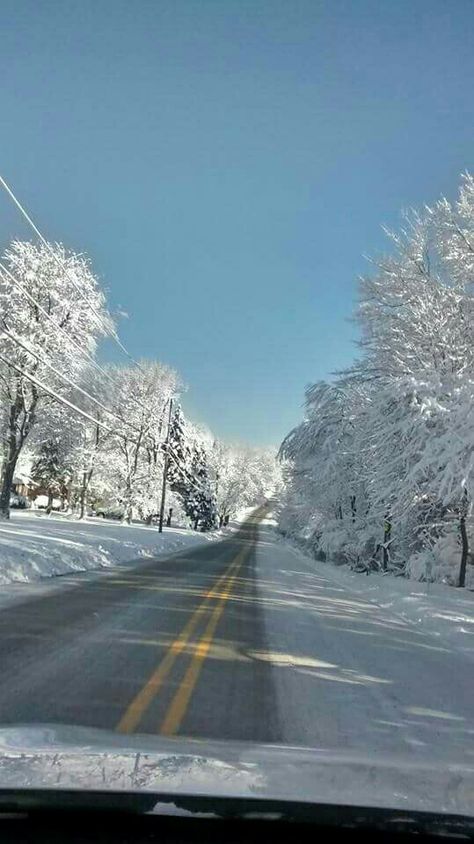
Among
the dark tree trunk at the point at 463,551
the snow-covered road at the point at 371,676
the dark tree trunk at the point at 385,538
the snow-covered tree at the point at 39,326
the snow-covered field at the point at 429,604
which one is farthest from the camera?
the snow-covered tree at the point at 39,326

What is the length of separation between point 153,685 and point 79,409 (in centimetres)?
2324

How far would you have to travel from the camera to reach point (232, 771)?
3.35m

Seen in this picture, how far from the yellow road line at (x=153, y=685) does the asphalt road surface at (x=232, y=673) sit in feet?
0.06

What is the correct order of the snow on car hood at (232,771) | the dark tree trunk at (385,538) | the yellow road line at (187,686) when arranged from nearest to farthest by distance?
the snow on car hood at (232,771) → the yellow road line at (187,686) → the dark tree trunk at (385,538)

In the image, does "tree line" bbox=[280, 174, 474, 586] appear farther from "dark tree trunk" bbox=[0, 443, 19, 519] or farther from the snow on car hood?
"dark tree trunk" bbox=[0, 443, 19, 519]

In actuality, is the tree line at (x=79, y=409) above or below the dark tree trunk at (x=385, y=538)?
above

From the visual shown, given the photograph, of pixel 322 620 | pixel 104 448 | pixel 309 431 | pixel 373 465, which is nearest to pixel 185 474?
pixel 104 448

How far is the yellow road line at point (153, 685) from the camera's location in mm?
5469

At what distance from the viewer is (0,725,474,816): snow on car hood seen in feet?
9.90

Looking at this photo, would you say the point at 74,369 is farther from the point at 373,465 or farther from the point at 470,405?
the point at 470,405

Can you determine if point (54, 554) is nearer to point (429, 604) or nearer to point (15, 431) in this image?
point (429, 604)

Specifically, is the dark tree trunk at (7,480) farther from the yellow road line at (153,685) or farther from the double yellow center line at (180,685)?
the yellow road line at (153,685)

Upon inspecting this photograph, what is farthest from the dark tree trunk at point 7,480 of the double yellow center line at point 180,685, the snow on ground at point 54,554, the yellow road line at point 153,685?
the yellow road line at point 153,685

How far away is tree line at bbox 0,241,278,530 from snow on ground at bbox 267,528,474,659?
1181 cm
